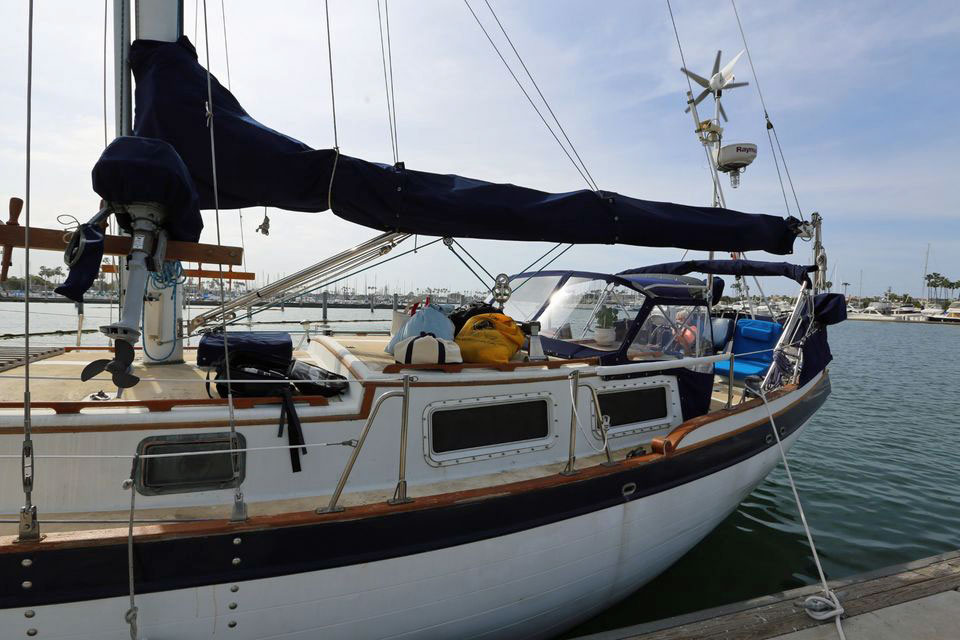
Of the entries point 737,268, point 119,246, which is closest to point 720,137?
point 737,268

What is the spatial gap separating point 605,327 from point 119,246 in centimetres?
377

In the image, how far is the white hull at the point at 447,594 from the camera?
2123mm

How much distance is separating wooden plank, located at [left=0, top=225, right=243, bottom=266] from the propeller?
24.0 inches

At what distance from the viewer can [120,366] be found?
82.9 inches

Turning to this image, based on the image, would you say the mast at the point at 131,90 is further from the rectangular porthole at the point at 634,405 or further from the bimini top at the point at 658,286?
the bimini top at the point at 658,286

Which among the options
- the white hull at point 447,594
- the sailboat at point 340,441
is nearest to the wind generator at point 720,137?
the sailboat at point 340,441

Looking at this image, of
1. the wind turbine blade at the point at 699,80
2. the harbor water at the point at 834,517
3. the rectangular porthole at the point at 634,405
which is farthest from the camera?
the wind turbine blade at the point at 699,80

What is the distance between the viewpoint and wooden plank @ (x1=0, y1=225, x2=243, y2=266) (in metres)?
2.34

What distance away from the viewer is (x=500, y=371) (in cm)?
333

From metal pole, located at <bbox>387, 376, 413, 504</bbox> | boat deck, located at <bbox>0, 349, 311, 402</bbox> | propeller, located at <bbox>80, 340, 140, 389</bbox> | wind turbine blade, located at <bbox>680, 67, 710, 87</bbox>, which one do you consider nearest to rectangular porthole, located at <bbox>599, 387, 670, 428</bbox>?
metal pole, located at <bbox>387, 376, 413, 504</bbox>

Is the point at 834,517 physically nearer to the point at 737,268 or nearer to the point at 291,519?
the point at 737,268

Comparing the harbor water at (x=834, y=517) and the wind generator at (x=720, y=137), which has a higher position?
the wind generator at (x=720, y=137)

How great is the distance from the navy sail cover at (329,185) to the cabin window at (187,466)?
5.19ft

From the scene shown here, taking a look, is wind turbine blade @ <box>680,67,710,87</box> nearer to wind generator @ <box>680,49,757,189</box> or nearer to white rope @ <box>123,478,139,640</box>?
wind generator @ <box>680,49,757,189</box>
